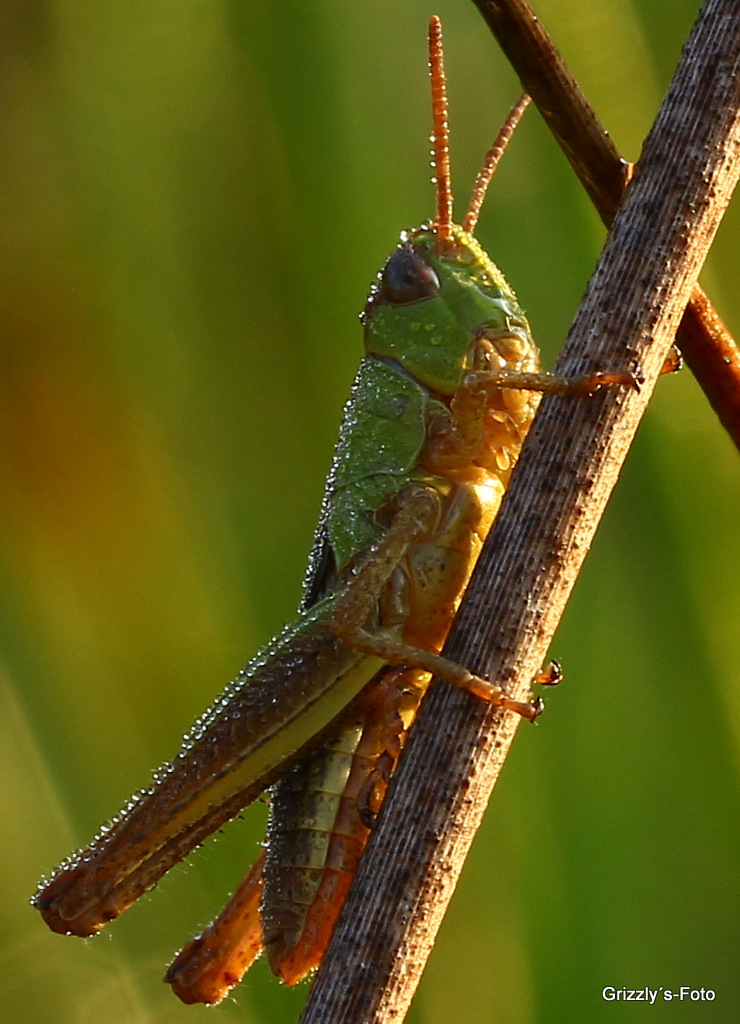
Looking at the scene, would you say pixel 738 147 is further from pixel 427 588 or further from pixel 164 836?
pixel 164 836

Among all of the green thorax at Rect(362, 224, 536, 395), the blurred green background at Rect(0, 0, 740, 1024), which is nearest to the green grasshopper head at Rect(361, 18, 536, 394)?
the green thorax at Rect(362, 224, 536, 395)

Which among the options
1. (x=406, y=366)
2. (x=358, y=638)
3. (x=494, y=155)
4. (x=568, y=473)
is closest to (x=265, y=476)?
(x=406, y=366)

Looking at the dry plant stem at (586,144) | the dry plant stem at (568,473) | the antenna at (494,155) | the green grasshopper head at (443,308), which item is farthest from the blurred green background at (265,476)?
the dry plant stem at (568,473)

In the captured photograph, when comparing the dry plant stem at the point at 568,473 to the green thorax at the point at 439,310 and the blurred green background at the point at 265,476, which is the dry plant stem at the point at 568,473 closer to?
the green thorax at the point at 439,310

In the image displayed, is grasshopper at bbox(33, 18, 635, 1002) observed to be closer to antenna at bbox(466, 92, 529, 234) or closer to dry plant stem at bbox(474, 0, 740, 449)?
antenna at bbox(466, 92, 529, 234)

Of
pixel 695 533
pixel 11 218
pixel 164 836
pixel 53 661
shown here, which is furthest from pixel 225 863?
pixel 11 218

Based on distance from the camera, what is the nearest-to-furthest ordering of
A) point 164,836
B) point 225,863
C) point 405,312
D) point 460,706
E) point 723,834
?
point 460,706
point 164,836
point 405,312
point 723,834
point 225,863
